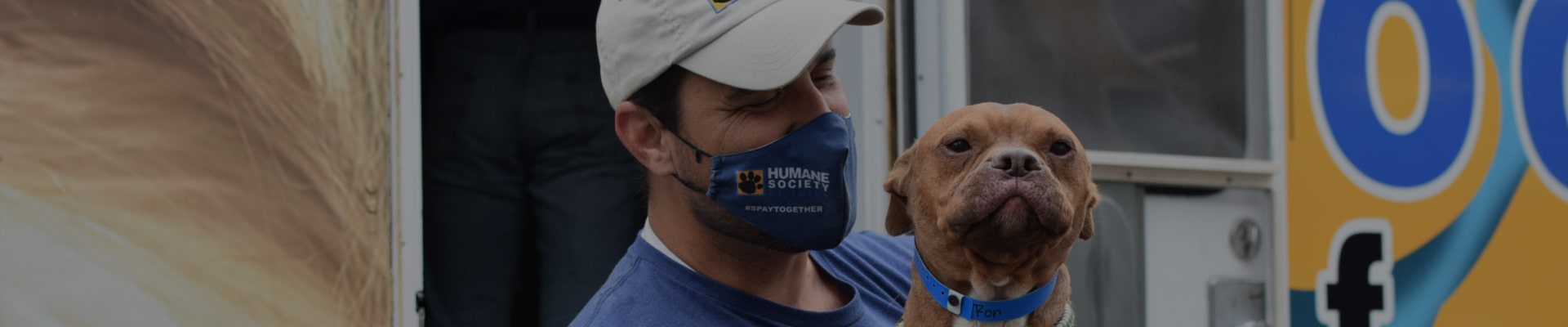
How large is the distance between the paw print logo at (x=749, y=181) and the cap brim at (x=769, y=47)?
156 millimetres

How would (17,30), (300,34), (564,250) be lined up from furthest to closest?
(564,250) < (300,34) < (17,30)

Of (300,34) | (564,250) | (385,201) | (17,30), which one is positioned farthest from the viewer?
(564,250)

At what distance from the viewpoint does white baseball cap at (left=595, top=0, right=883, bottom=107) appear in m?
2.12

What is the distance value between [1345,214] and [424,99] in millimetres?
2677

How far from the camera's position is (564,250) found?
3922 mm

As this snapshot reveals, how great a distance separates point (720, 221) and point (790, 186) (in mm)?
142

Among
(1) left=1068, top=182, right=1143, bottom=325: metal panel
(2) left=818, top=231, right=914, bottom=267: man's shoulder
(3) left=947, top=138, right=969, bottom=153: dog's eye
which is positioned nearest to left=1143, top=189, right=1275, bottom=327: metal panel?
(1) left=1068, top=182, right=1143, bottom=325: metal panel

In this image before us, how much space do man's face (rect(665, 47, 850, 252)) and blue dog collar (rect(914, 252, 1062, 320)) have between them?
0.85ft

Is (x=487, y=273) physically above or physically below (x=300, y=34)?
below

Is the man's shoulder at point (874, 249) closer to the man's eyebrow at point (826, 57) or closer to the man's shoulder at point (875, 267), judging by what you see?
the man's shoulder at point (875, 267)

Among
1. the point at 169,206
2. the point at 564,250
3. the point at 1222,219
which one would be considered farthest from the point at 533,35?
the point at 1222,219

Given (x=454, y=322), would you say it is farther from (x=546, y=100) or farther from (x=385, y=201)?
(x=385, y=201)

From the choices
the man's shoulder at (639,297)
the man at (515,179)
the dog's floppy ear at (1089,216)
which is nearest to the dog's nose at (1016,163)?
the dog's floppy ear at (1089,216)

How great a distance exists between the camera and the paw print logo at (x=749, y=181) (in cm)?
223
